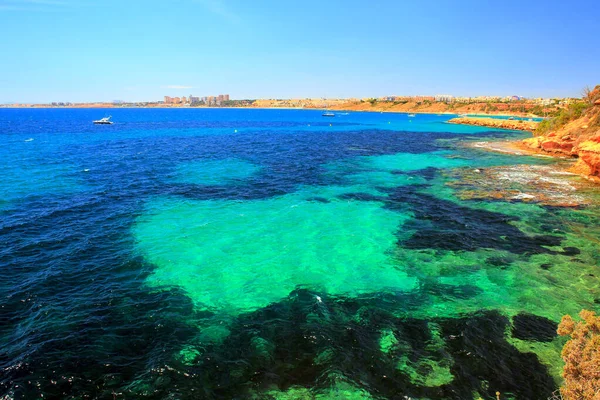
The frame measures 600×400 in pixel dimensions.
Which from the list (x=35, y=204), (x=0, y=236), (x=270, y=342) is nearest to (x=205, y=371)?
(x=270, y=342)

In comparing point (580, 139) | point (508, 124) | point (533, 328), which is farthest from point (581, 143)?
point (508, 124)

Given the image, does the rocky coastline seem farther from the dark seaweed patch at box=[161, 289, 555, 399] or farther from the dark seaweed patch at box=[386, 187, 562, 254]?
the dark seaweed patch at box=[161, 289, 555, 399]

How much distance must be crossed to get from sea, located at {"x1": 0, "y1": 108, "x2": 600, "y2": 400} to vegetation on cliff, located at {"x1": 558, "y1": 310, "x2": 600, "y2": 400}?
1527mm

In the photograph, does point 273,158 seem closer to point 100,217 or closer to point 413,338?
point 100,217

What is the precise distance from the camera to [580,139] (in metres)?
42.8

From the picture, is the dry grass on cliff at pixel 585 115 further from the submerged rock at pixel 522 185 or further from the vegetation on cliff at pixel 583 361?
the vegetation on cliff at pixel 583 361

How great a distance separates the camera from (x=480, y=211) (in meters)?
24.5

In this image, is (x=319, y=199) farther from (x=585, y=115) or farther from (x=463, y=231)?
(x=585, y=115)

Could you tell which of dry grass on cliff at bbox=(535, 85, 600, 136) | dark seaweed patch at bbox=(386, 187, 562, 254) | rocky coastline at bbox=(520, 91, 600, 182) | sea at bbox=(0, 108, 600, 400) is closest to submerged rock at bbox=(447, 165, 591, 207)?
sea at bbox=(0, 108, 600, 400)

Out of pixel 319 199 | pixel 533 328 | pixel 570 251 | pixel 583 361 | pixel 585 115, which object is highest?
pixel 585 115

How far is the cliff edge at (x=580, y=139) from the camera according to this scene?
1292 inches

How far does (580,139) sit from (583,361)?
4809 centimetres

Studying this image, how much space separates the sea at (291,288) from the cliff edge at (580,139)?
4019 millimetres

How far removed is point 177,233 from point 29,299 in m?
8.42
